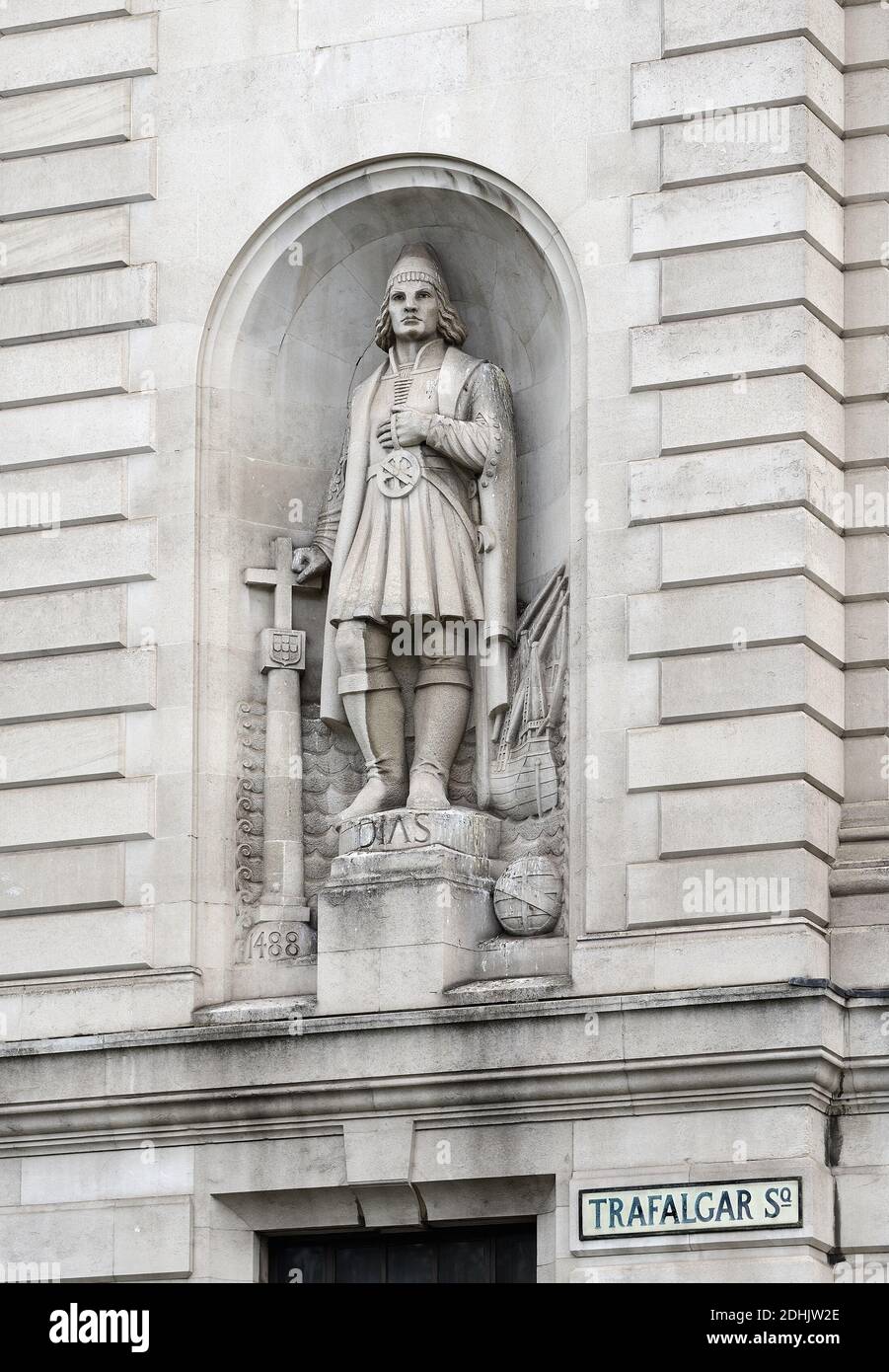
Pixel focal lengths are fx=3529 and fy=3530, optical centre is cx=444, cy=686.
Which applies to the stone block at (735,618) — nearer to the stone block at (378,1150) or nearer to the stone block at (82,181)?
the stone block at (378,1150)

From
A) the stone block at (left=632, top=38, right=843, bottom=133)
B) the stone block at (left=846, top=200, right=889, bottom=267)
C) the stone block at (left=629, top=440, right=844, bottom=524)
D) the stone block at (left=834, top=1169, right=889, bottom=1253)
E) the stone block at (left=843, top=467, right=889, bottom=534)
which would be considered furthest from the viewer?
the stone block at (left=846, top=200, right=889, bottom=267)

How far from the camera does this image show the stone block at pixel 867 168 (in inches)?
984

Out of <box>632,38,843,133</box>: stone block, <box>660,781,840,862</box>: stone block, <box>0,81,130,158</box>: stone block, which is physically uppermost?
<box>0,81,130,158</box>: stone block

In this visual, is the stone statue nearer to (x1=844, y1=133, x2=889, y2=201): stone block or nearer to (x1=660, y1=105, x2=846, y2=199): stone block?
(x1=660, y1=105, x2=846, y2=199): stone block

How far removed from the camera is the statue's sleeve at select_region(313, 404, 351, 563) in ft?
85.5

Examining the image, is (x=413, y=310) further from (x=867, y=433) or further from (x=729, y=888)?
(x=729, y=888)

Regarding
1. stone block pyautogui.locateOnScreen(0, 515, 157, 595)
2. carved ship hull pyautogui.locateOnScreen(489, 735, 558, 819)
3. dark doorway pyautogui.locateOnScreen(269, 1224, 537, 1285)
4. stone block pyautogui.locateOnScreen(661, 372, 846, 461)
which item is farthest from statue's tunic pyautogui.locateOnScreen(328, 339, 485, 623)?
dark doorway pyautogui.locateOnScreen(269, 1224, 537, 1285)

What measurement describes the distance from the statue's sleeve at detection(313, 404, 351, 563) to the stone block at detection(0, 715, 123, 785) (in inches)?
80.7

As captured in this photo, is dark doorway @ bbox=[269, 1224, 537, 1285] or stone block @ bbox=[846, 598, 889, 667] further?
stone block @ bbox=[846, 598, 889, 667]

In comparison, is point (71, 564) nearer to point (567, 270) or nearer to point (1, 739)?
point (1, 739)

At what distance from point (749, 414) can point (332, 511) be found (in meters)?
3.56

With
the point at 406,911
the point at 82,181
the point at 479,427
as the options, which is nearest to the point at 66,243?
the point at 82,181

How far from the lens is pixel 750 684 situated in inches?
934

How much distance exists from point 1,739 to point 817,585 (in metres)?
6.15
